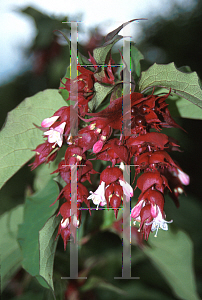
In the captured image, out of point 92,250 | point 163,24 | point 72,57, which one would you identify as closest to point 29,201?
point 72,57

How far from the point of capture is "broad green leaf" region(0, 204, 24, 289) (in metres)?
0.69

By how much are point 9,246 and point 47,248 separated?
0.36m

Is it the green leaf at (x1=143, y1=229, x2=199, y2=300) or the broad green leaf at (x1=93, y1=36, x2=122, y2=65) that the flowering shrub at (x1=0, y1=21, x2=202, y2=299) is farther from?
the green leaf at (x1=143, y1=229, x2=199, y2=300)

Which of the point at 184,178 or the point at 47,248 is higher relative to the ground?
the point at 184,178

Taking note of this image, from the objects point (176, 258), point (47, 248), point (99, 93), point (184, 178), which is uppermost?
point (99, 93)

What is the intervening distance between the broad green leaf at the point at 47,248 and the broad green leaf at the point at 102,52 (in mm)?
250

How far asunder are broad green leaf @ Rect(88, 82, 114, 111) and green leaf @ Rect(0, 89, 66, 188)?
12 centimetres

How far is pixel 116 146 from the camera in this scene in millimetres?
365

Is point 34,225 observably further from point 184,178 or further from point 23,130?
point 184,178

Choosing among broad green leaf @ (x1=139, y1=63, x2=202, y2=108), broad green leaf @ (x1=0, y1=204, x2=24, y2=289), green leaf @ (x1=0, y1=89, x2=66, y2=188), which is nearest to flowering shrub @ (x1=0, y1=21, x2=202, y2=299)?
broad green leaf @ (x1=139, y1=63, x2=202, y2=108)

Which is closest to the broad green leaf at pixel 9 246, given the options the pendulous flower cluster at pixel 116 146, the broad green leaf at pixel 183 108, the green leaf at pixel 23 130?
the green leaf at pixel 23 130

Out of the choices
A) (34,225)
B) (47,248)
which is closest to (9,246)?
(34,225)

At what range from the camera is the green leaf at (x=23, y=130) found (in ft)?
1.63

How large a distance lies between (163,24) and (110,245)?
1031 mm
